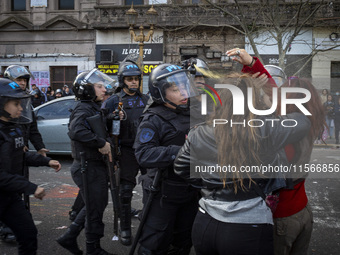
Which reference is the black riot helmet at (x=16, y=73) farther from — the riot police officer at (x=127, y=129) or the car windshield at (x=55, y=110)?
the car windshield at (x=55, y=110)

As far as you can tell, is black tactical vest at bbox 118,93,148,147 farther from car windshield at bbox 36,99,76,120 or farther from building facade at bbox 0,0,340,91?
building facade at bbox 0,0,340,91

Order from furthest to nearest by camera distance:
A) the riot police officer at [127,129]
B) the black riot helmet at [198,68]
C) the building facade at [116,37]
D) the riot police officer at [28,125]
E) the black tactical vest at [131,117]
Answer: the building facade at [116,37]
the riot police officer at [28,125]
the black tactical vest at [131,117]
the riot police officer at [127,129]
the black riot helmet at [198,68]

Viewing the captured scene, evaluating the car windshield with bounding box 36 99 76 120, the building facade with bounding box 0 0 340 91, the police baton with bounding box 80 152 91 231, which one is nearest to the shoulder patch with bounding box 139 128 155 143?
the police baton with bounding box 80 152 91 231

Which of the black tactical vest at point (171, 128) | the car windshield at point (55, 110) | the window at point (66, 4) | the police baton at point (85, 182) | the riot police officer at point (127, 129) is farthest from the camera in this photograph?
the window at point (66, 4)

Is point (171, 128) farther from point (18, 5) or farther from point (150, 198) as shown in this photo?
point (18, 5)

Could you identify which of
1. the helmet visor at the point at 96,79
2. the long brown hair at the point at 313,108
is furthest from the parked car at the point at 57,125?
the long brown hair at the point at 313,108

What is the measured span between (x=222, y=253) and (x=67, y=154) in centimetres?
783

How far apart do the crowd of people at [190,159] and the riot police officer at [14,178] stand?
11 millimetres

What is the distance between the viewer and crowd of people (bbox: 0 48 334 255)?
2.12 meters

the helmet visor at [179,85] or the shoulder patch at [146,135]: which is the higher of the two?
the helmet visor at [179,85]

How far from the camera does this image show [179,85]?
128 inches

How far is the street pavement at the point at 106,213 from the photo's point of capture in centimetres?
426

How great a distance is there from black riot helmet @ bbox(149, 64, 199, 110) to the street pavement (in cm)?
184

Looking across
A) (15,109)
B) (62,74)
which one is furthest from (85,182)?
(62,74)
